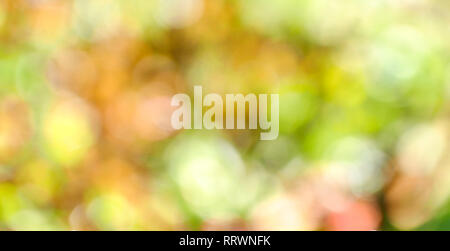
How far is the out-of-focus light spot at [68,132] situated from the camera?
0.87 meters

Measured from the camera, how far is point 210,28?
0.86 meters

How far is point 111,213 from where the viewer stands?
88 centimetres

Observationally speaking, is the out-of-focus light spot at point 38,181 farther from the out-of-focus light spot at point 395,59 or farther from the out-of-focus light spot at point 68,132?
the out-of-focus light spot at point 395,59

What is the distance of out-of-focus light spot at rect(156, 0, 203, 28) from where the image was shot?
0.86 m

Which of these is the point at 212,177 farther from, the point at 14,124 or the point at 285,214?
the point at 14,124

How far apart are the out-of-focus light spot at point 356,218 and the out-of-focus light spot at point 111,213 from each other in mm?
294

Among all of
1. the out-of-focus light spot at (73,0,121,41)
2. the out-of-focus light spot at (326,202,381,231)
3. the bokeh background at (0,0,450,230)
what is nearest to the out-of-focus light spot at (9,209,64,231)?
the bokeh background at (0,0,450,230)

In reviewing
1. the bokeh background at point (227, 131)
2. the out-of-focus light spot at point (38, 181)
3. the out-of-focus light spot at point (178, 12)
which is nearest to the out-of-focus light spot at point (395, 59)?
the bokeh background at point (227, 131)

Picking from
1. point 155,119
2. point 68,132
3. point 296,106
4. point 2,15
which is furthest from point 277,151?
point 2,15

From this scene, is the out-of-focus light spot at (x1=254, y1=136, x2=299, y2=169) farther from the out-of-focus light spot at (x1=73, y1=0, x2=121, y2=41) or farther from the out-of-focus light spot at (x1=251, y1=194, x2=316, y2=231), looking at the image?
the out-of-focus light spot at (x1=73, y1=0, x2=121, y2=41)

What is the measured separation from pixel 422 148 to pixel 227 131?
279mm

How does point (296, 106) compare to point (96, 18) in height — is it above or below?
below
